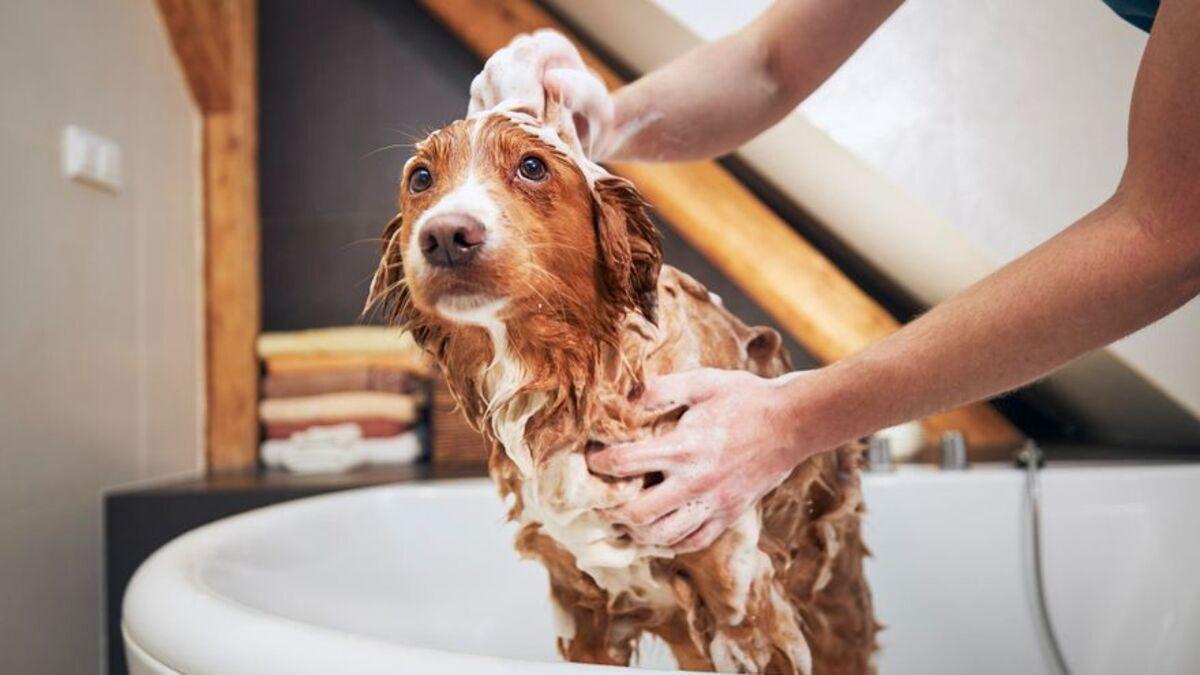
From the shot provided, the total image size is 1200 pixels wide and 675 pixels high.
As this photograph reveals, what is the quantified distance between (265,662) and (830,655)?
0.36m

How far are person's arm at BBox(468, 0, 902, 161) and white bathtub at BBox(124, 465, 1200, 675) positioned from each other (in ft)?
1.14

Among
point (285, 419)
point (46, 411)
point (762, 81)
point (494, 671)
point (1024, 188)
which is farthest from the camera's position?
point (285, 419)

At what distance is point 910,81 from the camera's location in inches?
21.9

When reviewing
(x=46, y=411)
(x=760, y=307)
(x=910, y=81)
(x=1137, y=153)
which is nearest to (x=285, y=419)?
(x=46, y=411)

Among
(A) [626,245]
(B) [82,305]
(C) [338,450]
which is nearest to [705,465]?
(A) [626,245]

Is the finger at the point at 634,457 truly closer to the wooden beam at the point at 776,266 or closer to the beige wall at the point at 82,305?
the wooden beam at the point at 776,266

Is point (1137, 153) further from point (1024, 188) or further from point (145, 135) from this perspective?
point (145, 135)

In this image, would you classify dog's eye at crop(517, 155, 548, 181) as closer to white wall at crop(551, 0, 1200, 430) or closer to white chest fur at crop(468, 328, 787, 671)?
white chest fur at crop(468, 328, 787, 671)

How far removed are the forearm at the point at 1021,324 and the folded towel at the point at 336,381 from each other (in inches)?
44.2

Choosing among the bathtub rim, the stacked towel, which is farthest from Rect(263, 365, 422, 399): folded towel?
the bathtub rim

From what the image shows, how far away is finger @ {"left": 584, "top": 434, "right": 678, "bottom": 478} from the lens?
517 mm

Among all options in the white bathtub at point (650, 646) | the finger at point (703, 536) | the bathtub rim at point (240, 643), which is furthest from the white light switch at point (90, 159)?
the finger at point (703, 536)

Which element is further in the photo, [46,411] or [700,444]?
[46,411]

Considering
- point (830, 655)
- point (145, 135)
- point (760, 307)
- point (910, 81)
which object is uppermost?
point (145, 135)
